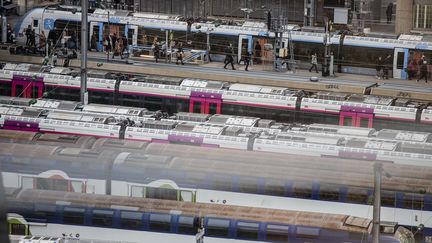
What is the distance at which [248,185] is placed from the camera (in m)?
22.1

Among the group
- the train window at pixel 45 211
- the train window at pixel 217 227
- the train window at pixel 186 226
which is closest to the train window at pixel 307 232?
the train window at pixel 217 227

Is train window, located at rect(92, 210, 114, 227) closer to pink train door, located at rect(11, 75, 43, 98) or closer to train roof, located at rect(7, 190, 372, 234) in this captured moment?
train roof, located at rect(7, 190, 372, 234)

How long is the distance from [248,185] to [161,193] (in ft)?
6.42

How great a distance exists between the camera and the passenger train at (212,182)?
21484 millimetres

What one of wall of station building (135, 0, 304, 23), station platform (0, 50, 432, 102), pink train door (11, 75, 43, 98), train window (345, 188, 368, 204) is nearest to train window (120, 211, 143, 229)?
train window (345, 188, 368, 204)

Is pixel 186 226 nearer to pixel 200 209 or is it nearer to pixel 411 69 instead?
pixel 200 209

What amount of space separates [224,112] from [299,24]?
1590cm

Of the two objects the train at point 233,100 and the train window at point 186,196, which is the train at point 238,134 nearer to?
the train at point 233,100

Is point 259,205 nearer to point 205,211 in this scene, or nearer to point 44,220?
point 205,211

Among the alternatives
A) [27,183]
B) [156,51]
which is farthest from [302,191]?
[156,51]

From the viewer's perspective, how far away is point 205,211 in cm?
2058

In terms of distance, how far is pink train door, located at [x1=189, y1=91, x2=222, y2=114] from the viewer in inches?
1296

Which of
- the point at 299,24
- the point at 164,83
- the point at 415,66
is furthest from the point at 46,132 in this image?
the point at 299,24

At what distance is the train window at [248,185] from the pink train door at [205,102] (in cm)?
1078
